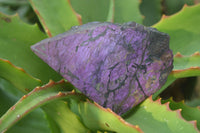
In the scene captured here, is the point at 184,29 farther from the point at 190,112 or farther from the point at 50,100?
the point at 50,100

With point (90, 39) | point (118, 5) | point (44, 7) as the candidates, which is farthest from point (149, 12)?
point (90, 39)

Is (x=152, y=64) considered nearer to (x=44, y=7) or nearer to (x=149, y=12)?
(x=44, y=7)

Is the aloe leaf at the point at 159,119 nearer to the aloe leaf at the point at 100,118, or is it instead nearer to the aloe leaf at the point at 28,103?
the aloe leaf at the point at 100,118

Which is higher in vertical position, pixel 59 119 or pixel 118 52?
pixel 118 52

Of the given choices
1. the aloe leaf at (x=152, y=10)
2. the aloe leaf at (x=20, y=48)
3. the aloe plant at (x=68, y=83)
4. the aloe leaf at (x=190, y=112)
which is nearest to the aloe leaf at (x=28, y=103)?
the aloe plant at (x=68, y=83)

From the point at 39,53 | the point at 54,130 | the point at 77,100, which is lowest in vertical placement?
the point at 54,130
